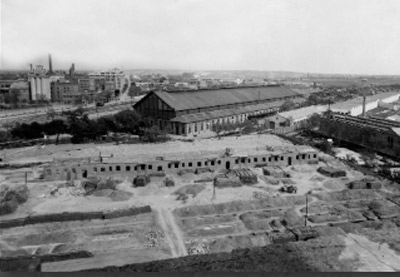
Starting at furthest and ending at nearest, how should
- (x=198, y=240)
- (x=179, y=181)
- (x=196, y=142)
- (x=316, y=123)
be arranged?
1. (x=316, y=123)
2. (x=196, y=142)
3. (x=179, y=181)
4. (x=198, y=240)

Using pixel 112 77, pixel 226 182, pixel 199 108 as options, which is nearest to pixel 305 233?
pixel 226 182

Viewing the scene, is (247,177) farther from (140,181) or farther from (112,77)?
(112,77)

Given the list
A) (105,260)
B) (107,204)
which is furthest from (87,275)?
(107,204)

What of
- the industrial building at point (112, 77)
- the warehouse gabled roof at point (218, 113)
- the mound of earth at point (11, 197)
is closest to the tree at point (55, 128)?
the warehouse gabled roof at point (218, 113)

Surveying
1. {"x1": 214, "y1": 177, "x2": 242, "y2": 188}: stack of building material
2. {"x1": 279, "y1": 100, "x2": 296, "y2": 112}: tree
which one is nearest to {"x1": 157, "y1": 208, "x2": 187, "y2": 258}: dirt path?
{"x1": 214, "y1": 177, "x2": 242, "y2": 188}: stack of building material

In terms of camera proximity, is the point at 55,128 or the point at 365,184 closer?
the point at 365,184

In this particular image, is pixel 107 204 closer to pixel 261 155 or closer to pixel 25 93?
pixel 261 155

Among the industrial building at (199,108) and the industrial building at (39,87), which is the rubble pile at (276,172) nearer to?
the industrial building at (199,108)
